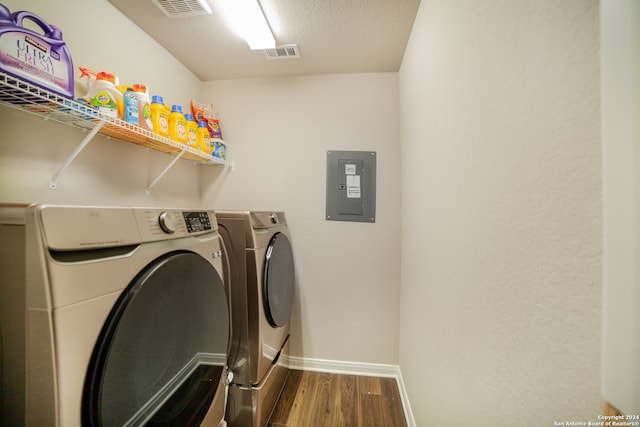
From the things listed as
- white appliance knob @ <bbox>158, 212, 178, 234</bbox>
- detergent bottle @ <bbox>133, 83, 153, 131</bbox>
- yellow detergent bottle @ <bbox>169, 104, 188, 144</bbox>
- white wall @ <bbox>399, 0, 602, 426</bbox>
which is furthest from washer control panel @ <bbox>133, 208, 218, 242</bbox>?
white wall @ <bbox>399, 0, 602, 426</bbox>

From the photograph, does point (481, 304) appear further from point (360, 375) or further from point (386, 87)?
point (386, 87)

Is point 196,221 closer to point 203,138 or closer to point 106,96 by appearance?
point 106,96

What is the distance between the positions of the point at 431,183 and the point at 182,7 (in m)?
1.67

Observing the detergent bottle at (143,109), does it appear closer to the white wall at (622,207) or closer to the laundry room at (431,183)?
the laundry room at (431,183)

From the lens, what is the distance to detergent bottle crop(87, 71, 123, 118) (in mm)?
1010

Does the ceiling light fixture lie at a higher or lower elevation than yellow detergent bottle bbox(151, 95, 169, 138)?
higher

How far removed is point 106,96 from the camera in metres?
1.02

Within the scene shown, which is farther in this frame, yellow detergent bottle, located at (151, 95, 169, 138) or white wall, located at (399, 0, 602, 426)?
yellow detergent bottle, located at (151, 95, 169, 138)

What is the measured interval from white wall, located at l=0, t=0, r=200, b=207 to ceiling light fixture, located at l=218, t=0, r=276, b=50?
25.0 inches

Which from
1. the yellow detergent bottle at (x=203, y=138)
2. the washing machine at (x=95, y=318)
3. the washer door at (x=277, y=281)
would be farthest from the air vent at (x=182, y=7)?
the washer door at (x=277, y=281)

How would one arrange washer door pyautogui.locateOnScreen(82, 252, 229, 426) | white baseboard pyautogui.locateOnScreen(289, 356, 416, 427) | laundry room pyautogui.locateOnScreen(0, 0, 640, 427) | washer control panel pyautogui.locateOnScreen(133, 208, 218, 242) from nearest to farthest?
laundry room pyautogui.locateOnScreen(0, 0, 640, 427) < washer door pyautogui.locateOnScreen(82, 252, 229, 426) < washer control panel pyautogui.locateOnScreen(133, 208, 218, 242) < white baseboard pyautogui.locateOnScreen(289, 356, 416, 427)

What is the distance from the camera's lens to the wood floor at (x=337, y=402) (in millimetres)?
1391

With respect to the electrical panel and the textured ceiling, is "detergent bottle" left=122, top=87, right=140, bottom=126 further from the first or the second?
the electrical panel

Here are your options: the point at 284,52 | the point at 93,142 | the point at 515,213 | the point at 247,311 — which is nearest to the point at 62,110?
the point at 93,142
